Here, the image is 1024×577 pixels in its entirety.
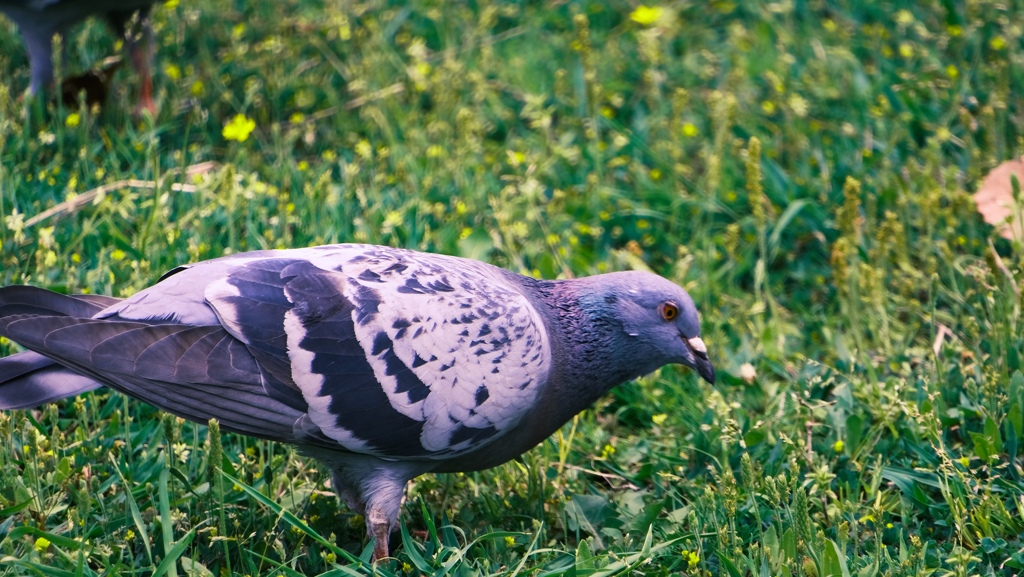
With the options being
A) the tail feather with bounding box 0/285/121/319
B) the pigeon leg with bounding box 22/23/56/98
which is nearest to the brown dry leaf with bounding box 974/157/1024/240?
the tail feather with bounding box 0/285/121/319

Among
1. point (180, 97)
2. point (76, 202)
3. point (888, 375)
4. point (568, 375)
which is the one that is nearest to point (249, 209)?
point (76, 202)

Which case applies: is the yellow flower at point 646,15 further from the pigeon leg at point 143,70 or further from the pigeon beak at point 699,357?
the pigeon beak at point 699,357

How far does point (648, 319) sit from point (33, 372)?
6.08 feet

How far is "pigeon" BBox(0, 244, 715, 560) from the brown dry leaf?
6.95 feet

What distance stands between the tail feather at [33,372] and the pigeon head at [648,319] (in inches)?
61.8

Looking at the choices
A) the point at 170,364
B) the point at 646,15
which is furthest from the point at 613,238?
the point at 170,364

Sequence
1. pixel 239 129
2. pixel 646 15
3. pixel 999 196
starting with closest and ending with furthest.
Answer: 1. pixel 999 196
2. pixel 239 129
3. pixel 646 15

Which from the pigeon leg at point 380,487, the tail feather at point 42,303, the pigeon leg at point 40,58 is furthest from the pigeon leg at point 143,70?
the pigeon leg at point 380,487

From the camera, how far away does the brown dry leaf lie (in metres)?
4.29

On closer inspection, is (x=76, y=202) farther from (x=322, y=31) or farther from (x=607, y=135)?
(x=607, y=135)

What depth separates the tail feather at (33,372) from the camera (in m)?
2.99

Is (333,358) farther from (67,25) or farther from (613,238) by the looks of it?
(67,25)

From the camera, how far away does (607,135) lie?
571 centimetres

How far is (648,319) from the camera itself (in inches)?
133
